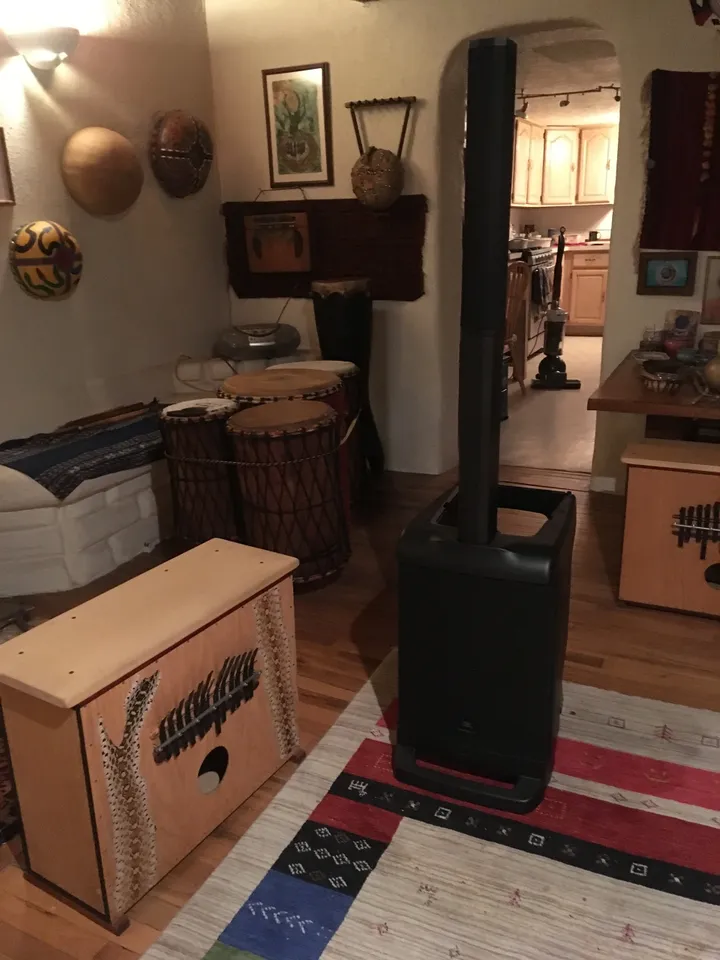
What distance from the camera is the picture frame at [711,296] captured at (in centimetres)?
338

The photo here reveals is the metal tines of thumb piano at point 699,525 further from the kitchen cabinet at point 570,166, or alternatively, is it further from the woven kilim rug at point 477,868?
the kitchen cabinet at point 570,166

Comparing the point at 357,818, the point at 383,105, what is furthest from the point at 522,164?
the point at 357,818

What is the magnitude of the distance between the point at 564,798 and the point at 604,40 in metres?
4.18

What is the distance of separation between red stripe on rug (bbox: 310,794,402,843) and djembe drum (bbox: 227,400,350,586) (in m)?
1.10

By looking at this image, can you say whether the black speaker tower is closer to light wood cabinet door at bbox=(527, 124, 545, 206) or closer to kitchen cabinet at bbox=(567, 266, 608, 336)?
light wood cabinet door at bbox=(527, 124, 545, 206)

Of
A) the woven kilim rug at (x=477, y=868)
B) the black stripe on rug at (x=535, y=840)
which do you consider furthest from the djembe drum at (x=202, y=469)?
the black stripe on rug at (x=535, y=840)

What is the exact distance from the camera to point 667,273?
3.46m

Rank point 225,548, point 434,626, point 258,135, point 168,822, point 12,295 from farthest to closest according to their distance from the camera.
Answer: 1. point 258,135
2. point 12,295
3. point 225,548
4. point 434,626
5. point 168,822

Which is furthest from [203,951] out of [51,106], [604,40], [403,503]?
[604,40]

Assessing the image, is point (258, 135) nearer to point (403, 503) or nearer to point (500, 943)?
point (403, 503)

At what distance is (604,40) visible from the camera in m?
4.33

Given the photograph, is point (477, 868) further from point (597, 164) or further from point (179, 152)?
point (597, 164)

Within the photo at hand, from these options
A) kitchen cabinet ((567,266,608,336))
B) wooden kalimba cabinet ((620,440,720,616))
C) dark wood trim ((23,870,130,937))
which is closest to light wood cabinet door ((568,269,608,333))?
kitchen cabinet ((567,266,608,336))

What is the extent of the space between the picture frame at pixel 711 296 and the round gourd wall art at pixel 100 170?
8.51 feet
